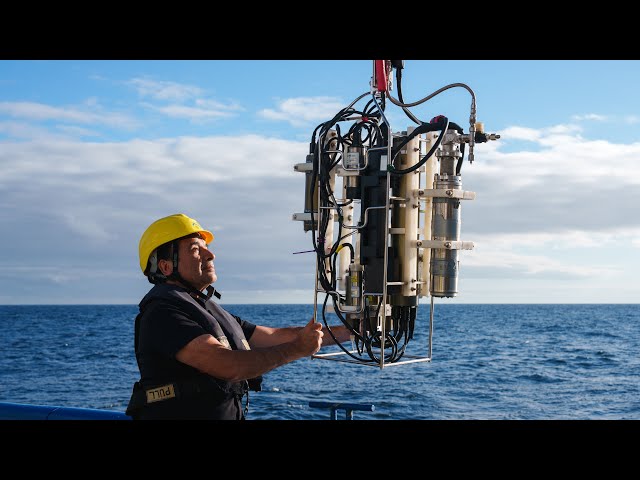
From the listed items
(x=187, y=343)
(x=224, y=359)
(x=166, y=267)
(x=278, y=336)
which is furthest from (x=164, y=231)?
(x=278, y=336)

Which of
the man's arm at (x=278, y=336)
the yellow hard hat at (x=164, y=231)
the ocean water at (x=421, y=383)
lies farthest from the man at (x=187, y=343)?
the ocean water at (x=421, y=383)

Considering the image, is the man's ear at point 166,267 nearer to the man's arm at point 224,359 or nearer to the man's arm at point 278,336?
the man's arm at point 224,359

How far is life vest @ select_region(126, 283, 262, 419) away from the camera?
3.67 meters

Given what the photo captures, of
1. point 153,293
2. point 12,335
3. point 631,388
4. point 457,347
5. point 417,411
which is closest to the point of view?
point 153,293

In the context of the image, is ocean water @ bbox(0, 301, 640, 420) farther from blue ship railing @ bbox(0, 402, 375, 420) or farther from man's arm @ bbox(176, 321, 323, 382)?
man's arm @ bbox(176, 321, 323, 382)

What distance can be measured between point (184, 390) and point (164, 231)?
82 cm

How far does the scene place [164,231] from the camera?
392cm

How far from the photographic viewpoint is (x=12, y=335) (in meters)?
63.5

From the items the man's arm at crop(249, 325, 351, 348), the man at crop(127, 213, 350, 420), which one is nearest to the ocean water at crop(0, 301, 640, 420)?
the man's arm at crop(249, 325, 351, 348)

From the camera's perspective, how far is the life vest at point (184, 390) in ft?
12.0

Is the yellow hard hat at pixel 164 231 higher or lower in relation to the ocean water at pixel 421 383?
higher
